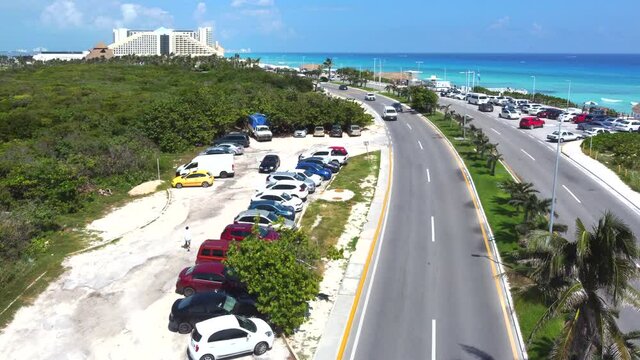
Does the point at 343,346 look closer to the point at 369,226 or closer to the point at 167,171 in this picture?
the point at 369,226

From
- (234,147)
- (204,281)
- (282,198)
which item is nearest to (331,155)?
(234,147)

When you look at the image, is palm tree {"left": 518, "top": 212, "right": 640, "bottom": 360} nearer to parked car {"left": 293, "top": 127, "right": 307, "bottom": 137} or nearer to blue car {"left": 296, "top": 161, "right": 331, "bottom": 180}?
blue car {"left": 296, "top": 161, "right": 331, "bottom": 180}

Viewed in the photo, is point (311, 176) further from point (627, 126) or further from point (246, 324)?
point (627, 126)

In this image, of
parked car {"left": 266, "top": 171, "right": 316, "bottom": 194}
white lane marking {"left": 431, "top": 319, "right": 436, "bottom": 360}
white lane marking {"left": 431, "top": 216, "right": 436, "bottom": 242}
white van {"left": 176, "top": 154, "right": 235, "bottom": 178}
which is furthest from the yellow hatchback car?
white lane marking {"left": 431, "top": 319, "right": 436, "bottom": 360}

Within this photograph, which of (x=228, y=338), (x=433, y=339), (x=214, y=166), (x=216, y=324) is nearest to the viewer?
(x=228, y=338)

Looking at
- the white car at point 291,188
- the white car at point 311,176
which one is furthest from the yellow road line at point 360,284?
the white car at point 291,188

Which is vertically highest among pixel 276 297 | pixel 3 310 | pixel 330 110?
pixel 330 110

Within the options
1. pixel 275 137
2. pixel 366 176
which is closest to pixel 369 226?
pixel 366 176
